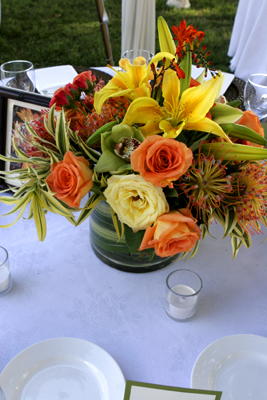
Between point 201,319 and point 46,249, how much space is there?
0.39 m

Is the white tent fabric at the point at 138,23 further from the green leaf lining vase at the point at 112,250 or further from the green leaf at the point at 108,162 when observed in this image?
the green leaf at the point at 108,162

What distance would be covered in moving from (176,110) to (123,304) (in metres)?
0.41

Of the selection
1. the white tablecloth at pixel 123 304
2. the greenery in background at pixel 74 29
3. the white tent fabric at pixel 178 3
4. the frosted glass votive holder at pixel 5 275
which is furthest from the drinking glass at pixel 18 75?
the white tent fabric at pixel 178 3

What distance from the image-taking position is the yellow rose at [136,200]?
58cm

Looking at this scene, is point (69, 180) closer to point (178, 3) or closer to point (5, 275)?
point (5, 275)

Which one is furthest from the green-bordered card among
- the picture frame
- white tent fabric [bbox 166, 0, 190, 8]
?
white tent fabric [bbox 166, 0, 190, 8]

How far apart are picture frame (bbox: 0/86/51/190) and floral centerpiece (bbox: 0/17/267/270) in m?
0.27

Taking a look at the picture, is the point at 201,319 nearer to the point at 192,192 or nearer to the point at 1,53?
the point at 192,192

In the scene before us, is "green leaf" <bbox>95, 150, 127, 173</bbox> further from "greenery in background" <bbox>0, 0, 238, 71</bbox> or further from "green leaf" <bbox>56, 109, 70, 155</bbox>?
"greenery in background" <bbox>0, 0, 238, 71</bbox>

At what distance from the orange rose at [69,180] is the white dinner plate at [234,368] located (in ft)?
1.16

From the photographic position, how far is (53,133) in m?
0.68

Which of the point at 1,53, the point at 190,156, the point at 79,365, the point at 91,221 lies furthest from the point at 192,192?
the point at 1,53

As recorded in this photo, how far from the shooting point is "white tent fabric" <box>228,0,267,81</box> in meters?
2.51

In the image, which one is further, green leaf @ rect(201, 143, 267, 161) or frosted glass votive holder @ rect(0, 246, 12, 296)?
frosted glass votive holder @ rect(0, 246, 12, 296)
